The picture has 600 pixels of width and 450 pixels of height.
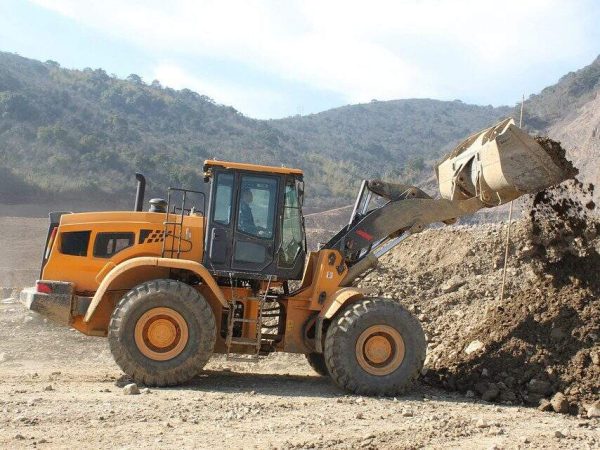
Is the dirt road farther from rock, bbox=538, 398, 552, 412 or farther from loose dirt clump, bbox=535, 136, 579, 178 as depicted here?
loose dirt clump, bbox=535, 136, 579, 178

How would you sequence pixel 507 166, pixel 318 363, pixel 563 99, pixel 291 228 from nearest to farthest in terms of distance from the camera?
pixel 507 166 → pixel 291 228 → pixel 318 363 → pixel 563 99

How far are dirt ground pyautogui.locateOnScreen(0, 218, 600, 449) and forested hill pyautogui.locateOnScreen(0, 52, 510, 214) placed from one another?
30944 mm

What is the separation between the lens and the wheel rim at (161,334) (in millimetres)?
8062

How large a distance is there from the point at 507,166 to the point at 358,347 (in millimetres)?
2646

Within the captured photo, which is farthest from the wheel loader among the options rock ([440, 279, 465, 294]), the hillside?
the hillside

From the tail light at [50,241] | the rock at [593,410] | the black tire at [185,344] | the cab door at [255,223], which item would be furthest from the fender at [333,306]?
the tail light at [50,241]

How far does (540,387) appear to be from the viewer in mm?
8055

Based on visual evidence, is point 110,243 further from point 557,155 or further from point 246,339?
point 557,155

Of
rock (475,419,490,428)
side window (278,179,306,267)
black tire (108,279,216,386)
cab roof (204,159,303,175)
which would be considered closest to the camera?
rock (475,419,490,428)

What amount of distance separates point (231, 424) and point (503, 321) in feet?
14.5

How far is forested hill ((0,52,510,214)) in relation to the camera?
41.1 meters

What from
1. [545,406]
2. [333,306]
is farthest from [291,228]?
[545,406]

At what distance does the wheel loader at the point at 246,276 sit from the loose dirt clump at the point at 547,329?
0.94 m

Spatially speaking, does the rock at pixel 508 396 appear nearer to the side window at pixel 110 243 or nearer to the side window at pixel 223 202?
the side window at pixel 223 202
